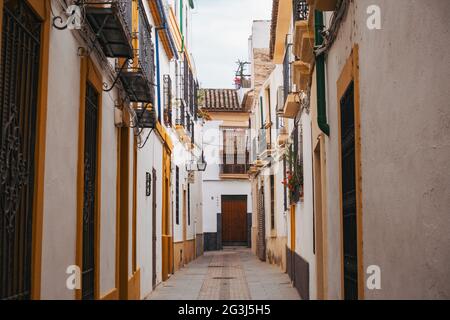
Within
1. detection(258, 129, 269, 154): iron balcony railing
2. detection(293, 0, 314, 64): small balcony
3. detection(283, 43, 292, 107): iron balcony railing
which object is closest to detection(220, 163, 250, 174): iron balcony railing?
detection(258, 129, 269, 154): iron balcony railing

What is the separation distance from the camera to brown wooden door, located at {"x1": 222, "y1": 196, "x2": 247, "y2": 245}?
3381 centimetres

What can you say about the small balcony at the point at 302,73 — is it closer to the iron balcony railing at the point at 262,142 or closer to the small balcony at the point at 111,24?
the small balcony at the point at 111,24

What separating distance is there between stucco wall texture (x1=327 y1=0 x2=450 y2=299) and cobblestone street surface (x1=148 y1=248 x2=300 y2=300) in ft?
24.6

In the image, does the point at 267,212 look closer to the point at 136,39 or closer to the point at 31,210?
the point at 136,39

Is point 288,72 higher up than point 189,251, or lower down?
higher up

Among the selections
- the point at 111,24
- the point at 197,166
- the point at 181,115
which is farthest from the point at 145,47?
the point at 197,166

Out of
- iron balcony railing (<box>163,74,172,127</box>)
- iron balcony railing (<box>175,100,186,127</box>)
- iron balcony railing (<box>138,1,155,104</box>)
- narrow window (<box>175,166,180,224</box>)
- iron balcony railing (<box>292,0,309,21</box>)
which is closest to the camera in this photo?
iron balcony railing (<box>138,1,155,104</box>)

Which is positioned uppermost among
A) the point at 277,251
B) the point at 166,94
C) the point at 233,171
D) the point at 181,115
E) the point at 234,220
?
the point at 181,115

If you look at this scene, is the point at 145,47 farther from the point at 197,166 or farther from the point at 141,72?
the point at 197,166

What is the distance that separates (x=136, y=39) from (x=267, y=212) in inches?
529

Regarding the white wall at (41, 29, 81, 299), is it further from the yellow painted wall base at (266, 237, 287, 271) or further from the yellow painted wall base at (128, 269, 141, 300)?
the yellow painted wall base at (266, 237, 287, 271)

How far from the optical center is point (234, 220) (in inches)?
1330

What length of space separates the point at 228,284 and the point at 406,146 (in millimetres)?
12274

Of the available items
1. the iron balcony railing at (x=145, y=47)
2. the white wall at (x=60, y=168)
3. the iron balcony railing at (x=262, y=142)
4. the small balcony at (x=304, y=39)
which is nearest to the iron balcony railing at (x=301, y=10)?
the small balcony at (x=304, y=39)
